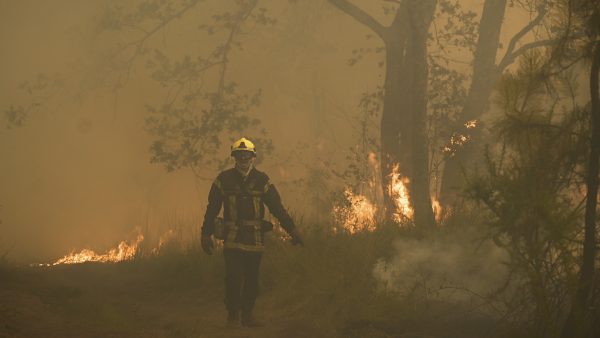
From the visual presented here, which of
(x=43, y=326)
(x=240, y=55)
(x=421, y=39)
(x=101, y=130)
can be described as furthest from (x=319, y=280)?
(x=101, y=130)

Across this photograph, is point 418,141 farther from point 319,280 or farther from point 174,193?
point 174,193

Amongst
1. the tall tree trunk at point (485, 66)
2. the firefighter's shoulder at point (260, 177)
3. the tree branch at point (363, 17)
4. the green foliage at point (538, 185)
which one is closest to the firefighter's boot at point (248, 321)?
the firefighter's shoulder at point (260, 177)

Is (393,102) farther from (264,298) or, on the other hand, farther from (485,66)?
(264,298)

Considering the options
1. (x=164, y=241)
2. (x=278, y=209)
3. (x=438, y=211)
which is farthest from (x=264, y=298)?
(x=164, y=241)

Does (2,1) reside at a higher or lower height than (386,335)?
higher

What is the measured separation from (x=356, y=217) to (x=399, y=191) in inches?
53.7

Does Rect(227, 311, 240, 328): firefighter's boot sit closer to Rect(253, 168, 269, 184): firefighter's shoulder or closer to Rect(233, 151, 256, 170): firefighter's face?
Rect(253, 168, 269, 184): firefighter's shoulder

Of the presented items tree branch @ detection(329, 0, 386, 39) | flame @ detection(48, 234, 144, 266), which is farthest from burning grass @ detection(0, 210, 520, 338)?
tree branch @ detection(329, 0, 386, 39)

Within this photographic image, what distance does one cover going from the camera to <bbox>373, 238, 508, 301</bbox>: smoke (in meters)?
8.19

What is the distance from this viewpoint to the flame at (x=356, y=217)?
11.6 meters

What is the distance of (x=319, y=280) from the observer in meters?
9.23

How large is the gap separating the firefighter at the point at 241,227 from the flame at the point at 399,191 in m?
4.51

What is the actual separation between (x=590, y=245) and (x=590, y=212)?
26 cm

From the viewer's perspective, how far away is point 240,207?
27.0 ft
